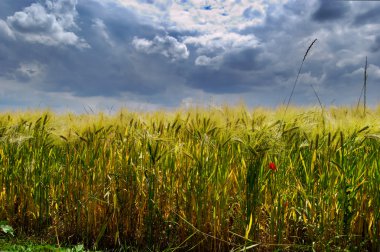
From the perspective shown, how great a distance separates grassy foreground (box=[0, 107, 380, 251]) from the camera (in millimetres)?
2996

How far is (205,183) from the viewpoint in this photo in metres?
3.15

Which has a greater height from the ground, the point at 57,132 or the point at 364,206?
the point at 57,132

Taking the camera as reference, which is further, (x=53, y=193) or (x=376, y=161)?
(x=53, y=193)

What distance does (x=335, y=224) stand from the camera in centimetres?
300

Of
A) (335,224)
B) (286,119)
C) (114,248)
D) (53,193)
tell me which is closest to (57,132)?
(53,193)

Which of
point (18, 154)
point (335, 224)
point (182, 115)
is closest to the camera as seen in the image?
point (335, 224)

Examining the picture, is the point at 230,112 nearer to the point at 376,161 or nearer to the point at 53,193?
the point at 376,161

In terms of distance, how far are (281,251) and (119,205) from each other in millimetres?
1460

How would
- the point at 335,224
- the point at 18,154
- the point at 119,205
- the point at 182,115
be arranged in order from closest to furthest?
the point at 335,224 < the point at 119,205 < the point at 182,115 < the point at 18,154

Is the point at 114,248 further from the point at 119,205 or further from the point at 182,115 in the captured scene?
the point at 182,115

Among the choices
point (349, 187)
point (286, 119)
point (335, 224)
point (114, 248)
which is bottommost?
point (114, 248)

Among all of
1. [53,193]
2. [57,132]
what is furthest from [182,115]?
[53,193]

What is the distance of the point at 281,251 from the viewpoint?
121 inches

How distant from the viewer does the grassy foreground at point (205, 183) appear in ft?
9.83
